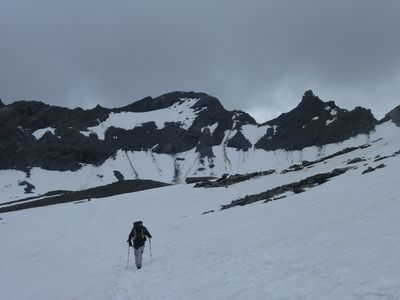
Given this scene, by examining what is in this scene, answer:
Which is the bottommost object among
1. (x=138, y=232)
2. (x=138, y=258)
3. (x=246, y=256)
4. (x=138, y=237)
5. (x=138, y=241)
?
(x=246, y=256)

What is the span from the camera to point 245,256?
18.2 metres

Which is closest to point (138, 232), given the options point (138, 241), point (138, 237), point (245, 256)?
point (138, 237)

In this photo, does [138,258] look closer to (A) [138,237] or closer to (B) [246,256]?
(A) [138,237]

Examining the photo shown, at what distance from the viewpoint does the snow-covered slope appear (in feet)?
41.8

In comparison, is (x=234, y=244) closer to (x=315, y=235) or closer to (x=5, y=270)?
(x=315, y=235)

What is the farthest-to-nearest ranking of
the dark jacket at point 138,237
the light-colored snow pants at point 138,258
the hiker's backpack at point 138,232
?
the hiker's backpack at point 138,232, the dark jacket at point 138,237, the light-colored snow pants at point 138,258

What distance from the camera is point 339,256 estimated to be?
47.1ft

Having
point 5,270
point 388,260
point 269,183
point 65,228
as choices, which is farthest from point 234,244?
point 269,183

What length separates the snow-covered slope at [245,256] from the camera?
12727 mm

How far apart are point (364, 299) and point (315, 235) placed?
8.28 meters

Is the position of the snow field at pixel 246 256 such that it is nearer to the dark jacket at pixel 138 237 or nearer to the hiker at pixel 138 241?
the hiker at pixel 138 241

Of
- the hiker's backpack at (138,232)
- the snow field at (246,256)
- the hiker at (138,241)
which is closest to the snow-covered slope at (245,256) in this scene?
the snow field at (246,256)

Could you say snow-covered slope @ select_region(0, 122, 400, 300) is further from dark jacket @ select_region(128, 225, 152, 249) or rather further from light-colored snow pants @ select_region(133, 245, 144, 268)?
dark jacket @ select_region(128, 225, 152, 249)

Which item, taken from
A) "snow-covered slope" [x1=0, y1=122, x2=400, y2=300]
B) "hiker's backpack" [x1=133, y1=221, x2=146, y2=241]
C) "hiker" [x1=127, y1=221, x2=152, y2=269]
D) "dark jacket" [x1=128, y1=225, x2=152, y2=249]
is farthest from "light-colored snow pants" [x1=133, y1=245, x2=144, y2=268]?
"hiker's backpack" [x1=133, y1=221, x2=146, y2=241]
